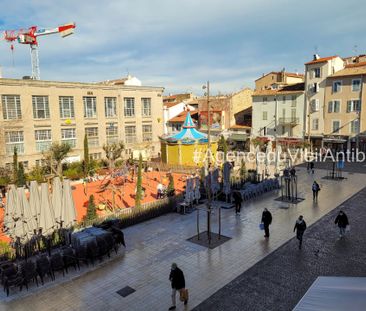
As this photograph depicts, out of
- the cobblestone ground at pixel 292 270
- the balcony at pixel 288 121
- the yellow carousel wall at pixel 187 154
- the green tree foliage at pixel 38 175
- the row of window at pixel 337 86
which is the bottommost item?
the cobblestone ground at pixel 292 270

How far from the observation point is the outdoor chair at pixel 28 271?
33.5 ft

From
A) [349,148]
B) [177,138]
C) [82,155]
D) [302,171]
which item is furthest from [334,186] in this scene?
[82,155]

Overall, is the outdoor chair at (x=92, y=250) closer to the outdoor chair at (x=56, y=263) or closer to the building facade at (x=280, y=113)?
the outdoor chair at (x=56, y=263)

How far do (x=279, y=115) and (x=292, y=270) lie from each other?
1496 inches

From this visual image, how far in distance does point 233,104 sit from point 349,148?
20161 mm

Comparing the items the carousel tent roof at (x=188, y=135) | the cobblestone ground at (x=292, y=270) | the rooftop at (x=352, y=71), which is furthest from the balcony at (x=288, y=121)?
the cobblestone ground at (x=292, y=270)

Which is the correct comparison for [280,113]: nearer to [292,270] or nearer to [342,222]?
[342,222]

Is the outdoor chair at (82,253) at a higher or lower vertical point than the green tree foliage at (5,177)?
lower

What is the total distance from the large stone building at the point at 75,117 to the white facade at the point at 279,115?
14.7 m

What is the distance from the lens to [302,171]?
99.7ft

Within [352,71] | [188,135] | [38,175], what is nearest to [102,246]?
[38,175]

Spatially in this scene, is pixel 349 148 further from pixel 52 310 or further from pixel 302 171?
pixel 52 310

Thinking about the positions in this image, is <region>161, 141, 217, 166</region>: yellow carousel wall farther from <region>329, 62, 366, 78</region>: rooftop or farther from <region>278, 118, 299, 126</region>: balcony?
<region>329, 62, 366, 78</region>: rooftop

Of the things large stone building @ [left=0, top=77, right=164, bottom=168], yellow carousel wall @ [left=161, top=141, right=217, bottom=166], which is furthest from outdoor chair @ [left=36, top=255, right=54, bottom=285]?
large stone building @ [left=0, top=77, right=164, bottom=168]
